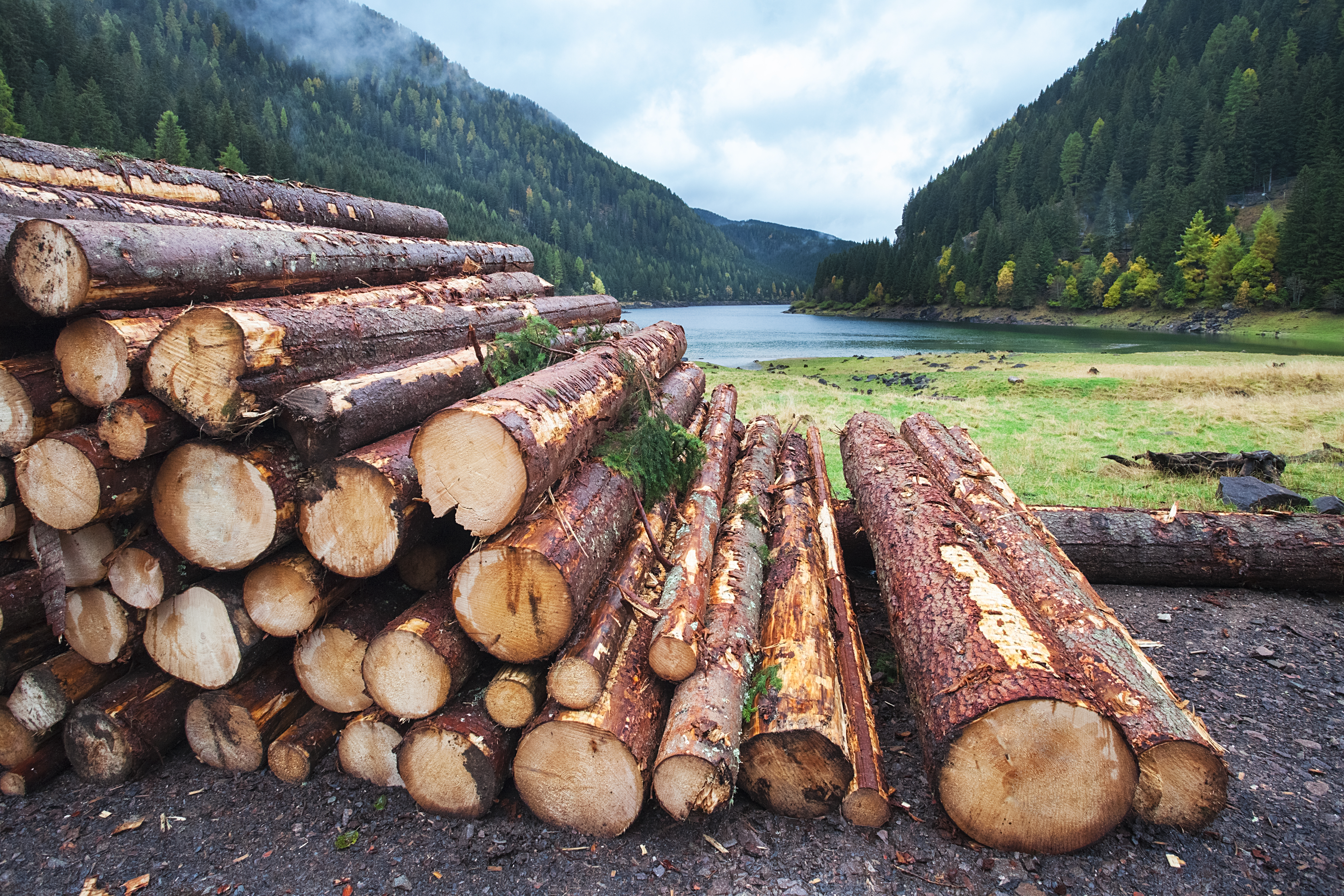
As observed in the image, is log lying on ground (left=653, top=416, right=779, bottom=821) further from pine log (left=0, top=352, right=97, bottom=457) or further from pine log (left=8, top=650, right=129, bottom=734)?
pine log (left=0, top=352, right=97, bottom=457)

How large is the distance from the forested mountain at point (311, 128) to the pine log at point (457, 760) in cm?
6096

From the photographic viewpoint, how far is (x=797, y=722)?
3.14m

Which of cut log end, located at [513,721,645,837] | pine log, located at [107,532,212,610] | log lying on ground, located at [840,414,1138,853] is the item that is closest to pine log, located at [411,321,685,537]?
cut log end, located at [513,721,645,837]

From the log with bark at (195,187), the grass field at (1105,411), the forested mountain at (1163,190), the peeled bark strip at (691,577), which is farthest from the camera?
the forested mountain at (1163,190)

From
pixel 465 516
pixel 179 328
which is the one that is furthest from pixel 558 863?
pixel 179 328

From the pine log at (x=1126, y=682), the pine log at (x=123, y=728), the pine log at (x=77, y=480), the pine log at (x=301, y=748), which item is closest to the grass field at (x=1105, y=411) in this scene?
the pine log at (x=1126, y=682)

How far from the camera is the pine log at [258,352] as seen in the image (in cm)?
312

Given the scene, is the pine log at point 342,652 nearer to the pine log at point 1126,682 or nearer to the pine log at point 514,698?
the pine log at point 514,698

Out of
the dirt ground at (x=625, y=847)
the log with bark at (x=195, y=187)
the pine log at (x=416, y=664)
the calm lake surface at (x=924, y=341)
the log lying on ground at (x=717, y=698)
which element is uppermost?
the log with bark at (x=195, y=187)

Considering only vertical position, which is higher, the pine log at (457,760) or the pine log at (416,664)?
the pine log at (416,664)

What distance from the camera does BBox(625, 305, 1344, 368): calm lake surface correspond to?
4053 centimetres

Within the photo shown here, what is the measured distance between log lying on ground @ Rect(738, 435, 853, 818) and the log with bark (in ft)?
19.9

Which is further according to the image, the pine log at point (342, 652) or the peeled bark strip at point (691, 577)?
the pine log at point (342, 652)

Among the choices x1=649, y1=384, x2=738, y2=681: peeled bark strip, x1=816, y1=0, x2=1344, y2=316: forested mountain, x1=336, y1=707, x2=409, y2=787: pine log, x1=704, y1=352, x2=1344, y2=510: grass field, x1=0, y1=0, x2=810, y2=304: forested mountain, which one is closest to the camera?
x1=649, y1=384, x2=738, y2=681: peeled bark strip
